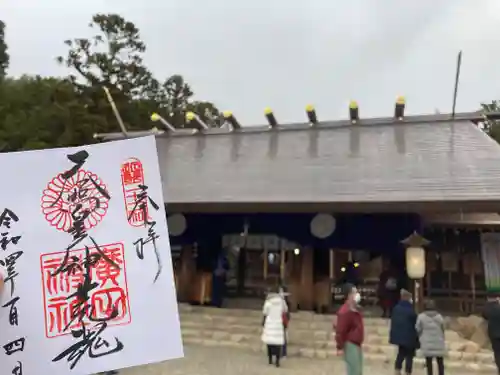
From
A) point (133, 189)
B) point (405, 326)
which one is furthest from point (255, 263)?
point (133, 189)

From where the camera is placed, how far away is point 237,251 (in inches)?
523

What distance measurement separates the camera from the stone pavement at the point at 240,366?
25.7 ft

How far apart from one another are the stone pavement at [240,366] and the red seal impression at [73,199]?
579 centimetres

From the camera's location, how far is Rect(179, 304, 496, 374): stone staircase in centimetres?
884

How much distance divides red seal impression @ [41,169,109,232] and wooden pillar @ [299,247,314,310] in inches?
380

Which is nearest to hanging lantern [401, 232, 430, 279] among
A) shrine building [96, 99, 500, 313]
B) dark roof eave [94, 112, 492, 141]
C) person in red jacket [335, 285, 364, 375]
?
shrine building [96, 99, 500, 313]

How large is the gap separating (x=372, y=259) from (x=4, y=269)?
423 inches

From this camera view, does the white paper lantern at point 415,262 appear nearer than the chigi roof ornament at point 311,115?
Yes

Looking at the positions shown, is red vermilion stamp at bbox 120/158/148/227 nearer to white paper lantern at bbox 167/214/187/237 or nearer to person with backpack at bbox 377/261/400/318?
person with backpack at bbox 377/261/400/318

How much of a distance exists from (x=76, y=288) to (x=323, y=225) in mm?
9720

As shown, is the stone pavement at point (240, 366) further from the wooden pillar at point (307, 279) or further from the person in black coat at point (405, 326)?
the wooden pillar at point (307, 279)

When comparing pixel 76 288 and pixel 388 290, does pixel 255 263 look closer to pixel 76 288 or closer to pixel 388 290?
pixel 388 290

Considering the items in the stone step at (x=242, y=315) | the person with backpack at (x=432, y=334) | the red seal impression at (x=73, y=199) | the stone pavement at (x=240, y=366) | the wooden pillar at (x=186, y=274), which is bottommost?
the stone pavement at (x=240, y=366)

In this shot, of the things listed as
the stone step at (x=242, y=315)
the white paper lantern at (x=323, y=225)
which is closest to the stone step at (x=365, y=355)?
the stone step at (x=242, y=315)
